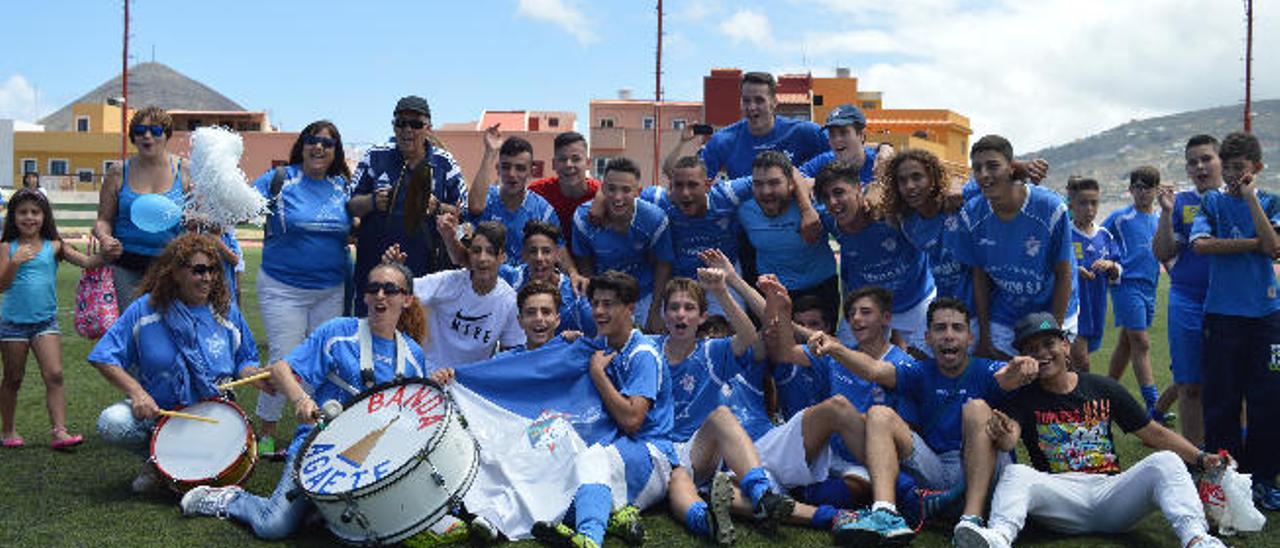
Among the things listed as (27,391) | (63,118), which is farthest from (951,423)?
(63,118)

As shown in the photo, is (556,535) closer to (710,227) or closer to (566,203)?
(710,227)

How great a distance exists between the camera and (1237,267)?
20.1 feet

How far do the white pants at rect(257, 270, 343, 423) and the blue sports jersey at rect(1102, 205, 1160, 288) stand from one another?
6164 millimetres

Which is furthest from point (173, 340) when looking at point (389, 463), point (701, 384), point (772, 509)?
point (772, 509)

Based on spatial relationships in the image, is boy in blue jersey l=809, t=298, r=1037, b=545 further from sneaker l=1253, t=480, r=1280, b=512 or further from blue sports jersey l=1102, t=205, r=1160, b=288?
blue sports jersey l=1102, t=205, r=1160, b=288

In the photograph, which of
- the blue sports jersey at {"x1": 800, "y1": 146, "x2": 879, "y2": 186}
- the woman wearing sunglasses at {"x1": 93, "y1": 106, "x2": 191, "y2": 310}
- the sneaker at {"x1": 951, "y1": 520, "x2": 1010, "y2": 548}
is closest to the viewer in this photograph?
the sneaker at {"x1": 951, "y1": 520, "x2": 1010, "y2": 548}

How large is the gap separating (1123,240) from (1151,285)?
16.9 inches

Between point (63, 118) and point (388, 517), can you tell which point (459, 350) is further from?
point (63, 118)

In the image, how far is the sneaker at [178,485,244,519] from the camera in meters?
5.21

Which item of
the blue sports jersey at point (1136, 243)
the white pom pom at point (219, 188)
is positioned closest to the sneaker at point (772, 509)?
the white pom pom at point (219, 188)

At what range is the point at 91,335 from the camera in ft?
22.7

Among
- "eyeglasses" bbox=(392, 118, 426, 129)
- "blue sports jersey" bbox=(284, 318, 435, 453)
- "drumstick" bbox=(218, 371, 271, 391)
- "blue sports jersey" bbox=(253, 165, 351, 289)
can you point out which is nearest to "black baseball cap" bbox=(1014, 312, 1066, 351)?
"blue sports jersey" bbox=(284, 318, 435, 453)

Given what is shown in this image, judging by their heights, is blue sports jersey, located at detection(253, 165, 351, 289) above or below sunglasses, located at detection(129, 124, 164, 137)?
below

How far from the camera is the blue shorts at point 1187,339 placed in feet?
21.6
